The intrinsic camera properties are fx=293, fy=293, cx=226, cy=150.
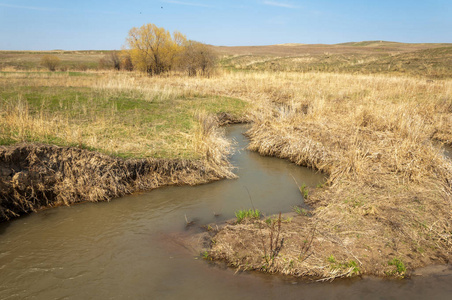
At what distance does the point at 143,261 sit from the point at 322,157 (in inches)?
240

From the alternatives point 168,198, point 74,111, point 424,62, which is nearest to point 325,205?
point 168,198

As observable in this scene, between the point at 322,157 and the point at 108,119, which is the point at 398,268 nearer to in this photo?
the point at 322,157

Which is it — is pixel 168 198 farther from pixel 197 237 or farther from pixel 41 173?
pixel 41 173

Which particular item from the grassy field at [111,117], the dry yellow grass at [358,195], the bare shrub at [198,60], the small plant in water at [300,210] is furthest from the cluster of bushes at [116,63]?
the small plant in water at [300,210]

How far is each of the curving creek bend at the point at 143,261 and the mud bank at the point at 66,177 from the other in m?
0.28

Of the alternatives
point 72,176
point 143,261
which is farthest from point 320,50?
point 143,261

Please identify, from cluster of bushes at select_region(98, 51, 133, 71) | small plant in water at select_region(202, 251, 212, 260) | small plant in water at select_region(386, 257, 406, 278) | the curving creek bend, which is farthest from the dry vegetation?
cluster of bushes at select_region(98, 51, 133, 71)

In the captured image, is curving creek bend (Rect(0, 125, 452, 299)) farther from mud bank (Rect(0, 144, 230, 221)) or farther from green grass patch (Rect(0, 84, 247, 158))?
green grass patch (Rect(0, 84, 247, 158))

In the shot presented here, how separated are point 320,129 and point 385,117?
2.46m

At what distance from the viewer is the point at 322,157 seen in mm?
8852

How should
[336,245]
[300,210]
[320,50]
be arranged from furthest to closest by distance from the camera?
[320,50]
[300,210]
[336,245]

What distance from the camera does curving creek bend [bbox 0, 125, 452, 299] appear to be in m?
4.13

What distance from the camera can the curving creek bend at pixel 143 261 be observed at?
4133 millimetres

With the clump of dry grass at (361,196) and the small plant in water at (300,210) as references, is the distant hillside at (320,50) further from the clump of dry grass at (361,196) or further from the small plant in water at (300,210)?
the small plant in water at (300,210)
